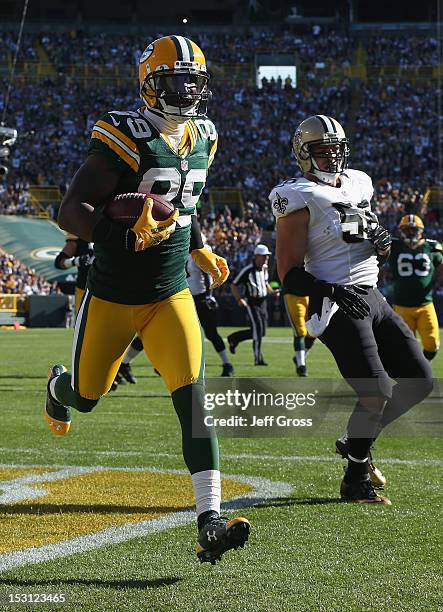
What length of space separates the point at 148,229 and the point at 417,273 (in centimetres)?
717

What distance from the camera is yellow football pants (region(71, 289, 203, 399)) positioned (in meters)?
3.72

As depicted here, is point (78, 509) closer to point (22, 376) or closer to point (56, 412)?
point (56, 412)

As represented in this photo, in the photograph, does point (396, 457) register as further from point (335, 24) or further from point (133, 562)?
point (335, 24)

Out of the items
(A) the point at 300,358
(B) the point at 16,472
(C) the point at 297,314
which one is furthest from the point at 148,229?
(C) the point at 297,314

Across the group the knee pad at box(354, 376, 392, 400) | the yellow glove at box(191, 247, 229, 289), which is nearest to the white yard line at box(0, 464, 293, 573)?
the knee pad at box(354, 376, 392, 400)

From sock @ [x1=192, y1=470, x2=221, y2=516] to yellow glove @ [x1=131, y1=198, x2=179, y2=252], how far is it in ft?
2.67

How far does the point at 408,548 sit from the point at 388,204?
2606cm

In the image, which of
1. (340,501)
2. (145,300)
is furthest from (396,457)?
(145,300)

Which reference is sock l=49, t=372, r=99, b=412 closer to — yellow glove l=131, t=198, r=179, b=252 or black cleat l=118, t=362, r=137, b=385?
yellow glove l=131, t=198, r=179, b=252

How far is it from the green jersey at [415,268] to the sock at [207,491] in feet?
23.3

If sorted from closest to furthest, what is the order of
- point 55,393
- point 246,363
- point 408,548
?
1. point 408,548
2. point 55,393
3. point 246,363

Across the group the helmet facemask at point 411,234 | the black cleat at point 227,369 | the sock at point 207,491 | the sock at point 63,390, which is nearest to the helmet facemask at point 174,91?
the sock at point 63,390

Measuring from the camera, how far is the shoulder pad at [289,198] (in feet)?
15.7

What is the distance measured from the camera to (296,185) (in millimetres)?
4859
